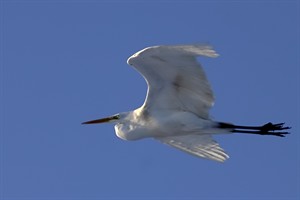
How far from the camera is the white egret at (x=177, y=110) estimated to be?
9.79 m

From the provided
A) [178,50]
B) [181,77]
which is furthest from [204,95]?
[178,50]

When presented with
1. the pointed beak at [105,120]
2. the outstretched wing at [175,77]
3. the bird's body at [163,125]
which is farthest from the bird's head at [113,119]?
the outstretched wing at [175,77]

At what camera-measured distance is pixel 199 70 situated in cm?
972

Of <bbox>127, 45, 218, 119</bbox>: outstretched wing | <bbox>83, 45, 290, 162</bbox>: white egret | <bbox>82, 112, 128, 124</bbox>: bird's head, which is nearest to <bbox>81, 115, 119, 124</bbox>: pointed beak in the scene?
<bbox>82, 112, 128, 124</bbox>: bird's head

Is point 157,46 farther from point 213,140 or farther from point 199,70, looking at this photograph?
point 213,140

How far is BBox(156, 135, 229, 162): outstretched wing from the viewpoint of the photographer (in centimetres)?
1030

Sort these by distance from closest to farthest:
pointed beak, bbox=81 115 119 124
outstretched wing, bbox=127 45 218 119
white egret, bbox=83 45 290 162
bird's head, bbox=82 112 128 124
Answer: outstretched wing, bbox=127 45 218 119 → white egret, bbox=83 45 290 162 → bird's head, bbox=82 112 128 124 → pointed beak, bbox=81 115 119 124

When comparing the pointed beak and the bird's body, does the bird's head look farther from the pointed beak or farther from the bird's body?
the bird's body

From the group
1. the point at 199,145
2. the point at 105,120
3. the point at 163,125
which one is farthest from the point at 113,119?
the point at 199,145

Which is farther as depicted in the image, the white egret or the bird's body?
the bird's body

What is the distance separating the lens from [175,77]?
1009 cm

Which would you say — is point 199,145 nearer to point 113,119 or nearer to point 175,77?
point 175,77

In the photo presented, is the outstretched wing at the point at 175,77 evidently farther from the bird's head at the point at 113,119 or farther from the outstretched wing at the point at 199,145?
the bird's head at the point at 113,119

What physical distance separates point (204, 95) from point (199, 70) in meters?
0.57
